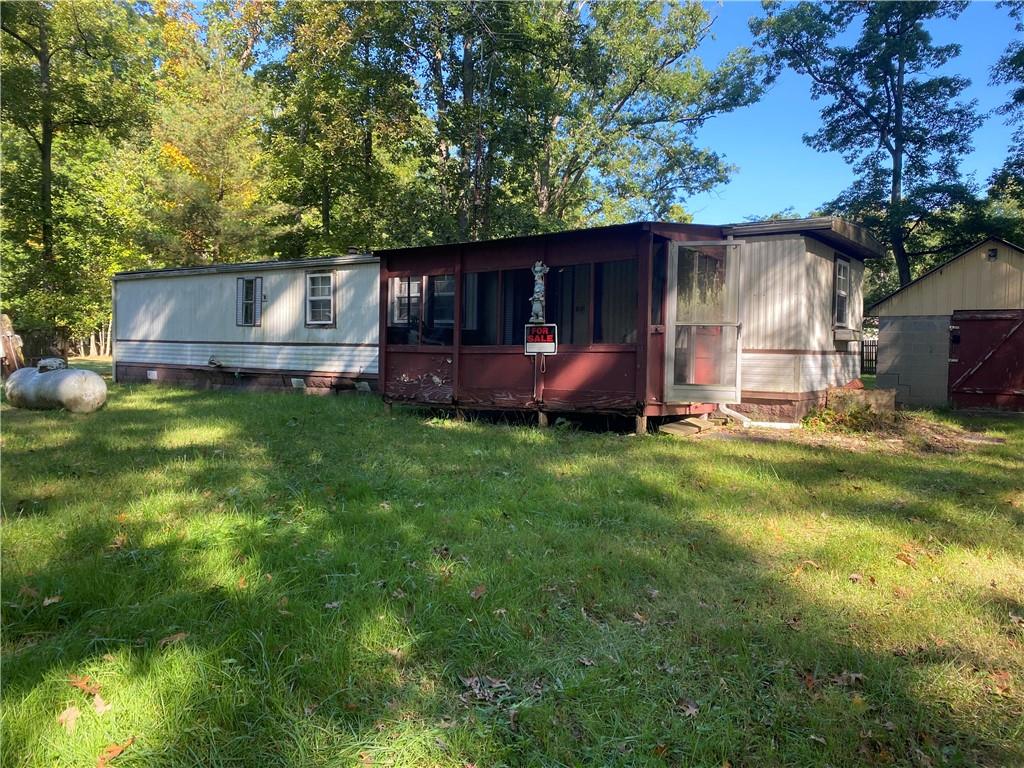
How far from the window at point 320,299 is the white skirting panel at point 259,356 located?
1.86 ft

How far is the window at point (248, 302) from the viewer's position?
1319 cm

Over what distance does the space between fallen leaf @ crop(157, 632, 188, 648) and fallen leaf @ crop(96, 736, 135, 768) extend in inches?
20.5

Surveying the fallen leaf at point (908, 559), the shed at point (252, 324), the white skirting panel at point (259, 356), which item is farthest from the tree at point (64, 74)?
the fallen leaf at point (908, 559)

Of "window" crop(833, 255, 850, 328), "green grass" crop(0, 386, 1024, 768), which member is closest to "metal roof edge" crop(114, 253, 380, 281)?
"green grass" crop(0, 386, 1024, 768)

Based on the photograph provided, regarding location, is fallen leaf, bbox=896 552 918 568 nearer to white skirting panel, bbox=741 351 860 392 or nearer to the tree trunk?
white skirting panel, bbox=741 351 860 392

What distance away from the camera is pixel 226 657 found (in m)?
2.33

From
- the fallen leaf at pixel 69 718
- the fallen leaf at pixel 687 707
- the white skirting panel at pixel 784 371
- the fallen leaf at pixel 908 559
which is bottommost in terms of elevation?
the fallen leaf at pixel 687 707

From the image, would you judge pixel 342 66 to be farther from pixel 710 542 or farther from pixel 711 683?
pixel 711 683

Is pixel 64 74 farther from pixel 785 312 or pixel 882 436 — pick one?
pixel 882 436

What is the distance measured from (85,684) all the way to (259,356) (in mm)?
11991

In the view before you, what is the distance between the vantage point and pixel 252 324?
524 inches

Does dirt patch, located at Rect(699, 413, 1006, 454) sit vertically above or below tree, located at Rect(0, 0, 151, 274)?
below

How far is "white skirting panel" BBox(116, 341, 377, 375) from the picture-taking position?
12.1 m

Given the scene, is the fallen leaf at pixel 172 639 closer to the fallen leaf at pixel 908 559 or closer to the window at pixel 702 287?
the fallen leaf at pixel 908 559
